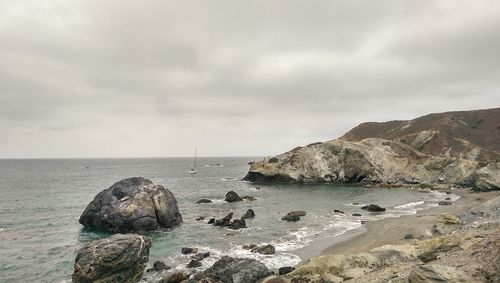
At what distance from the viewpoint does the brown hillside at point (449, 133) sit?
131 meters

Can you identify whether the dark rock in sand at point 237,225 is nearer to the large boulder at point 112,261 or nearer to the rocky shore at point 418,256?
the rocky shore at point 418,256

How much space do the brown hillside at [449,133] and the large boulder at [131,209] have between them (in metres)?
112

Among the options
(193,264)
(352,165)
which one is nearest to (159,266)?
(193,264)

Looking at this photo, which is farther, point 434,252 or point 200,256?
point 200,256

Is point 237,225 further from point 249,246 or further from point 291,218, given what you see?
point 249,246

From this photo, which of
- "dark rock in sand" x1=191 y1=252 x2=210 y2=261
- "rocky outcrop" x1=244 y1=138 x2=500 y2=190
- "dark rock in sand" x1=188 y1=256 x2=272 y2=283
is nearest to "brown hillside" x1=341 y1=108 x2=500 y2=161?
"rocky outcrop" x1=244 y1=138 x2=500 y2=190

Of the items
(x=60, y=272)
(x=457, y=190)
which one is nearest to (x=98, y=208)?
(x=60, y=272)

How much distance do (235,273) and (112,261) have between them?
9153 millimetres

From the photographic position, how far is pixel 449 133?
152375mm

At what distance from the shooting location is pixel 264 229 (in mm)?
46406

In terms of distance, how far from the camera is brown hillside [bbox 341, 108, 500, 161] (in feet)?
430

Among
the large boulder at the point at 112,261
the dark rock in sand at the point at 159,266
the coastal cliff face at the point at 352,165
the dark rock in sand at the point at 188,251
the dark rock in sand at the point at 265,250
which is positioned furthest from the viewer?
the coastal cliff face at the point at 352,165

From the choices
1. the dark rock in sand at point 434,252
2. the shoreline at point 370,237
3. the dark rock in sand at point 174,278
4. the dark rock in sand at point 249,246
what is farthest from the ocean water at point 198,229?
the dark rock in sand at point 434,252

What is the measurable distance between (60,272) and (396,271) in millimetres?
26727
